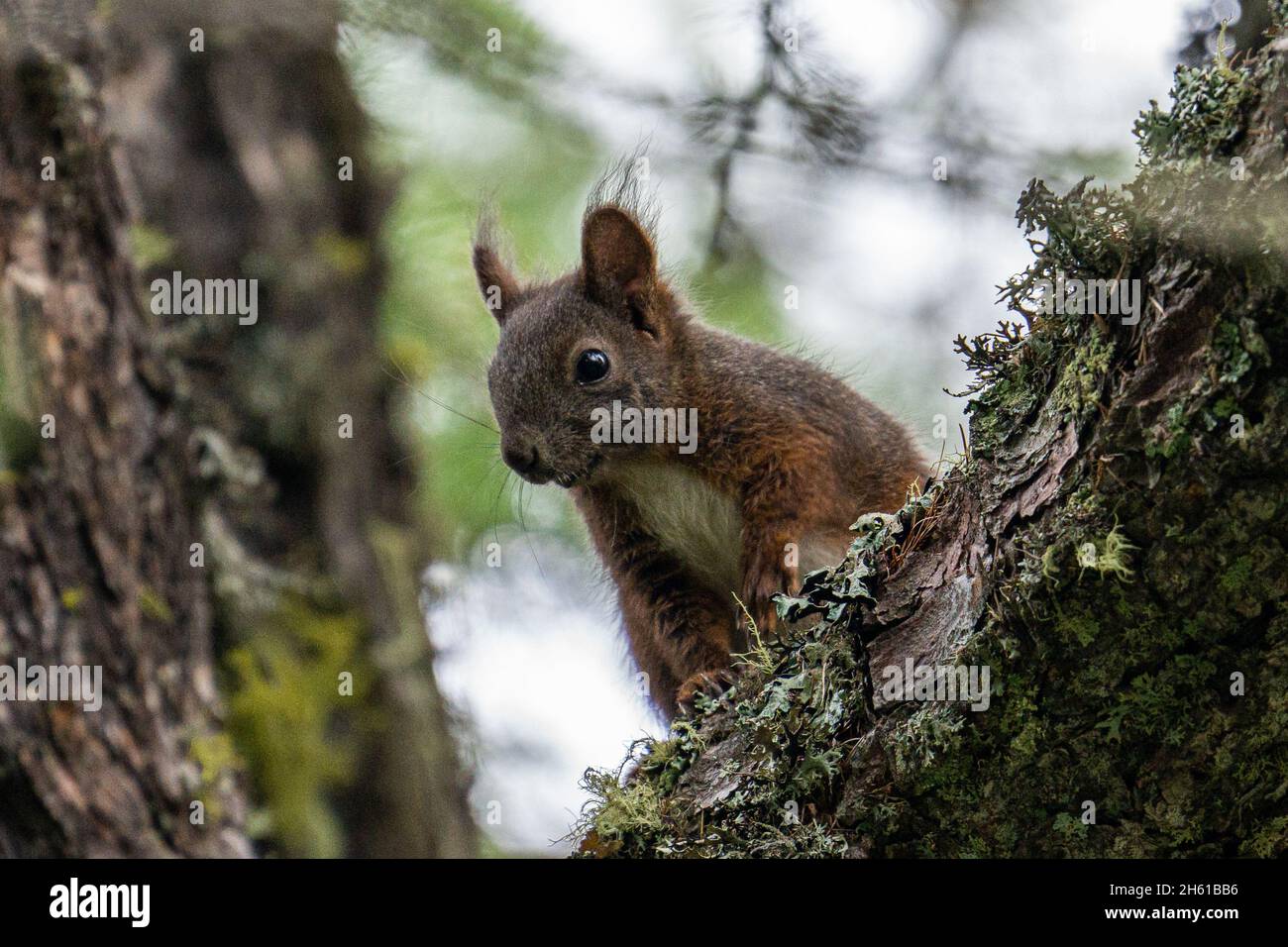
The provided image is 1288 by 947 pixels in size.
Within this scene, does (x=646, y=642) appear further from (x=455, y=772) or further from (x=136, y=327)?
(x=136, y=327)

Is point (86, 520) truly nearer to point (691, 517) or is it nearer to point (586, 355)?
point (586, 355)

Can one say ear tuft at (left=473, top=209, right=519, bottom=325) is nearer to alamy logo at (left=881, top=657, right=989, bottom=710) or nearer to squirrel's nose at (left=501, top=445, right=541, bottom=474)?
squirrel's nose at (left=501, top=445, right=541, bottom=474)

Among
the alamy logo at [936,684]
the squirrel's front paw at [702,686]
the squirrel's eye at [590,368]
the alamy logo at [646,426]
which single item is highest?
the squirrel's eye at [590,368]

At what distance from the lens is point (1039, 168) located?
3.84 meters

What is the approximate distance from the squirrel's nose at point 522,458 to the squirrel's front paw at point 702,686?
2.81ft

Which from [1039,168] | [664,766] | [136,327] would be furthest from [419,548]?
[1039,168]

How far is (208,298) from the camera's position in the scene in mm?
4969

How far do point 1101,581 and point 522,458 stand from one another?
2.32 meters

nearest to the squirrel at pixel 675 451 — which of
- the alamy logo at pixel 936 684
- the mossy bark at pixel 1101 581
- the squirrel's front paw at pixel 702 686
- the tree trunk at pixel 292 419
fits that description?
the squirrel's front paw at pixel 702 686

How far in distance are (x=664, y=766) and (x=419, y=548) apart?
255 centimetres

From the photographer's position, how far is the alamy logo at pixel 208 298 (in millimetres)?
4914
